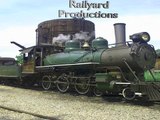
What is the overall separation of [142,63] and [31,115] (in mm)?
5240

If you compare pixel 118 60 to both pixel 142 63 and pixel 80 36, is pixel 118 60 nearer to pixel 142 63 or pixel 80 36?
pixel 142 63

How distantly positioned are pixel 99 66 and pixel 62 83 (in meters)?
2.67

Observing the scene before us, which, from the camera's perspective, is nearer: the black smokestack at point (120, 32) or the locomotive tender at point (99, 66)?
the locomotive tender at point (99, 66)

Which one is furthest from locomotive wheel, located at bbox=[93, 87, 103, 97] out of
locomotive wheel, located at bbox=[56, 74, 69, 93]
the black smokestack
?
the black smokestack

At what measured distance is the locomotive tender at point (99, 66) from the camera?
12.1 m

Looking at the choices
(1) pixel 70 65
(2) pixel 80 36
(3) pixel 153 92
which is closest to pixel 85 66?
(1) pixel 70 65

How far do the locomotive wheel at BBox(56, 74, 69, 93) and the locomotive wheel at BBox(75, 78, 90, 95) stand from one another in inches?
23.4

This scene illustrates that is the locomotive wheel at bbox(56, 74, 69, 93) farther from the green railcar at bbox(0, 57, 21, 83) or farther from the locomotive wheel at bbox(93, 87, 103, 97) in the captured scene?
the green railcar at bbox(0, 57, 21, 83)

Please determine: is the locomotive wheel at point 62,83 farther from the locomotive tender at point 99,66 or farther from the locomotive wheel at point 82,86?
the locomotive wheel at point 82,86

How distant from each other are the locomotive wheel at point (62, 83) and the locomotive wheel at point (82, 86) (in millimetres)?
595

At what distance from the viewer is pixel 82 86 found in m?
14.6

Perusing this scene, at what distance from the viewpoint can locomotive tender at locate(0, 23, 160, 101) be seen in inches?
478

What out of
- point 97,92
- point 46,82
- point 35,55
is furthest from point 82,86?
point 35,55

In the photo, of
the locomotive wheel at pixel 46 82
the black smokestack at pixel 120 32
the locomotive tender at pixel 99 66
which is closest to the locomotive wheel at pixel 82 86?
the locomotive tender at pixel 99 66
